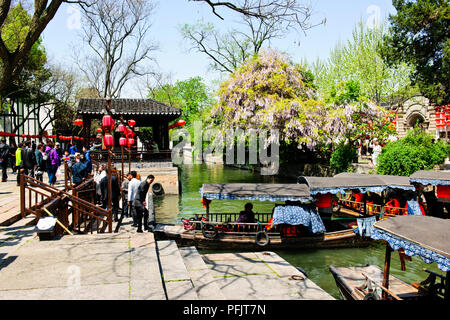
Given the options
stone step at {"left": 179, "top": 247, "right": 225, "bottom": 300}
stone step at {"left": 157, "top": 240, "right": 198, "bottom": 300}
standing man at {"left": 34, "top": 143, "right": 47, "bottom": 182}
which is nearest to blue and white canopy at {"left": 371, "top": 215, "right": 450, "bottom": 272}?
stone step at {"left": 179, "top": 247, "right": 225, "bottom": 300}

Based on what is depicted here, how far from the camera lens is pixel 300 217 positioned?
484 inches

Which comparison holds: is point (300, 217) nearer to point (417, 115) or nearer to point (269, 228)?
point (269, 228)

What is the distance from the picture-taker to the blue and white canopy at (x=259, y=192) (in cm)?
1226

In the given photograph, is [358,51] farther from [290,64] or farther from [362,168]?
[362,168]

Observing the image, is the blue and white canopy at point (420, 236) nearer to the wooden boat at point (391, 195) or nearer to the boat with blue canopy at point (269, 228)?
the boat with blue canopy at point (269, 228)

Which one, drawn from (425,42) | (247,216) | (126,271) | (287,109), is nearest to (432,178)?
(247,216)

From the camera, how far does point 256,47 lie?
34.8 m

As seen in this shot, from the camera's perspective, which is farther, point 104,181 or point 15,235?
point 104,181

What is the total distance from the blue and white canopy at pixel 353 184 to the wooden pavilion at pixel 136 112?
523 inches

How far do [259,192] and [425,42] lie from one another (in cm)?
2094

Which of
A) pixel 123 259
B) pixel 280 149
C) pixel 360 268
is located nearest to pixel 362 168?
pixel 280 149

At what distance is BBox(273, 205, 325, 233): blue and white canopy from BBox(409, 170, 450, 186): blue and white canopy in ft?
14.8

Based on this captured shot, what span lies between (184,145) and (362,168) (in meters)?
33.5
